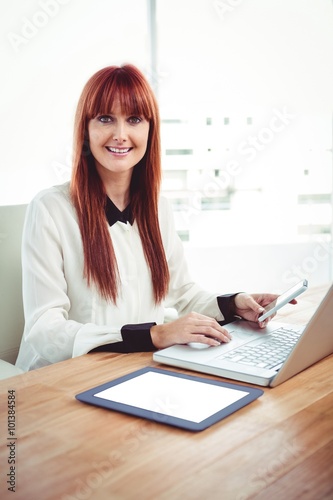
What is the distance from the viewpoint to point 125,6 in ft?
11.6

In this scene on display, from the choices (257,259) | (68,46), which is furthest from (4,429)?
(257,259)

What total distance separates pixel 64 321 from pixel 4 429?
57cm

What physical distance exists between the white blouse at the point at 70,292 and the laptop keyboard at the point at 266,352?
0.91 ft

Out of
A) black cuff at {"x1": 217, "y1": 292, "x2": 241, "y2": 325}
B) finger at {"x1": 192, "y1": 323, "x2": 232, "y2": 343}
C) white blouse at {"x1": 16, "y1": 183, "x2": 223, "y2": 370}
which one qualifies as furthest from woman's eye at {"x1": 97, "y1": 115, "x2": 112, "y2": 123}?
finger at {"x1": 192, "y1": 323, "x2": 232, "y2": 343}

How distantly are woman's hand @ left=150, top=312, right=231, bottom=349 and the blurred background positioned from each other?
7.14 ft

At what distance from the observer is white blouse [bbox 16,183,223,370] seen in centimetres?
153

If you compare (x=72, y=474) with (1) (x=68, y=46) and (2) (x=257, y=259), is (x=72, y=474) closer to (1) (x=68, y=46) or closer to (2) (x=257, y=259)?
(1) (x=68, y=46)

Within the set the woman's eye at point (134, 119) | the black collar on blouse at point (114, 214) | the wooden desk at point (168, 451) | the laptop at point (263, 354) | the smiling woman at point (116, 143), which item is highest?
the woman's eye at point (134, 119)

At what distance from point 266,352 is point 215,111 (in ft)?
9.48

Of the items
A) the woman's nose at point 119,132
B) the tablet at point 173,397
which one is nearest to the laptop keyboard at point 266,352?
the tablet at point 173,397

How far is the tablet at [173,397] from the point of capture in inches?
39.6

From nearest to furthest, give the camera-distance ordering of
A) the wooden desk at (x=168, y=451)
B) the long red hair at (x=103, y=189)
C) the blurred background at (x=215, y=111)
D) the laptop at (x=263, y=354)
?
the wooden desk at (x=168, y=451) → the laptop at (x=263, y=354) → the long red hair at (x=103, y=189) → the blurred background at (x=215, y=111)

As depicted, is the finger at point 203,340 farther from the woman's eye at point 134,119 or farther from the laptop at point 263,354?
the woman's eye at point 134,119

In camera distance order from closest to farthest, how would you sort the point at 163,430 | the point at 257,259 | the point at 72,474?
the point at 72,474 < the point at 163,430 < the point at 257,259
